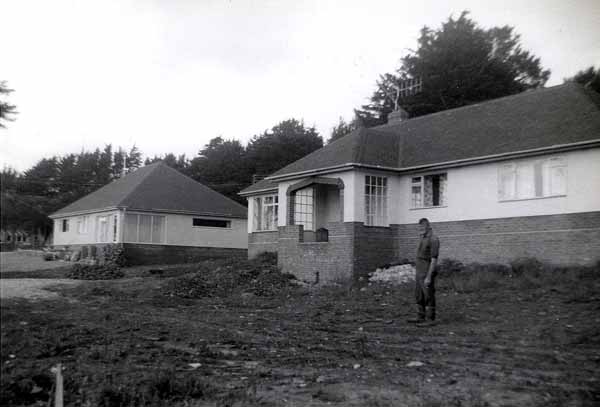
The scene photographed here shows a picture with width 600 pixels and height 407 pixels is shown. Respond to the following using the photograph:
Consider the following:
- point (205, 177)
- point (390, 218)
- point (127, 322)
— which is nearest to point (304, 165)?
point (390, 218)

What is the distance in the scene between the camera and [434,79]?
38.0 m

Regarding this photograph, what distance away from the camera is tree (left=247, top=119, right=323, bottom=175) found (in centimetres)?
4978

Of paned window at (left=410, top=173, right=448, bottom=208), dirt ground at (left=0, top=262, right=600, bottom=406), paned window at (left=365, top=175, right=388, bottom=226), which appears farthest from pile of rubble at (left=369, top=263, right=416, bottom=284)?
dirt ground at (left=0, top=262, right=600, bottom=406)

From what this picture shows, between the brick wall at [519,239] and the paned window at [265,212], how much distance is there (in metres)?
7.75

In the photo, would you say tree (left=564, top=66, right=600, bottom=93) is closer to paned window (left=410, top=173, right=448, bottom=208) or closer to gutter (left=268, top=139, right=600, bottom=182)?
paned window (left=410, top=173, right=448, bottom=208)

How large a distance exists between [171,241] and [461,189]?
16620 mm

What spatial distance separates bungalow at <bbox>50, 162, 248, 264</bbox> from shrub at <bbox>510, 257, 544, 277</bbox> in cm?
1847

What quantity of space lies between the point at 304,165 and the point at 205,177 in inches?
1237

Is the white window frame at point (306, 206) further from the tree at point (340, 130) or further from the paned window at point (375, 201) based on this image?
the tree at point (340, 130)

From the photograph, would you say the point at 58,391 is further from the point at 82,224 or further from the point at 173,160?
the point at 173,160

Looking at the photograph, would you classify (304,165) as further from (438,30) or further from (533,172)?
(438,30)

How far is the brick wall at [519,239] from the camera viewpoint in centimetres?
1667

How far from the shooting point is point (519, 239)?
18.1m

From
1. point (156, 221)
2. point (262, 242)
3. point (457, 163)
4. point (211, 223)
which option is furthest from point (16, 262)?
point (211, 223)
